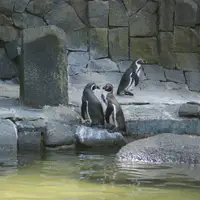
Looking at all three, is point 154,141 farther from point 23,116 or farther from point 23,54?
point 23,54

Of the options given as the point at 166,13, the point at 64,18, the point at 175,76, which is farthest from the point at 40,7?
the point at 175,76

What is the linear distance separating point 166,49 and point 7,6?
363cm

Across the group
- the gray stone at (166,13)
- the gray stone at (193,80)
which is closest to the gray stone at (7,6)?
the gray stone at (166,13)

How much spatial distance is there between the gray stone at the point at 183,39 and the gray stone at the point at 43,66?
5066mm

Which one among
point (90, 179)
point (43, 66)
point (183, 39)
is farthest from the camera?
point (183, 39)

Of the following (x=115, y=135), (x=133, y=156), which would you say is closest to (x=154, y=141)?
(x=133, y=156)

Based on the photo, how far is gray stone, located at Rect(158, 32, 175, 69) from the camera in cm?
1373

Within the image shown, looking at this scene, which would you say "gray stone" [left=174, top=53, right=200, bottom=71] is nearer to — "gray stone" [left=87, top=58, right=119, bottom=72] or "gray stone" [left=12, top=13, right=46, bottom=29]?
"gray stone" [left=87, top=58, right=119, bottom=72]

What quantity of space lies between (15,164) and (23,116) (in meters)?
1.59

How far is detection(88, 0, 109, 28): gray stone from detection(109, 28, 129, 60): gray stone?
279mm

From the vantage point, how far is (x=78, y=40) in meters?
13.6

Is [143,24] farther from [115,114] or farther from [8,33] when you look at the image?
[115,114]

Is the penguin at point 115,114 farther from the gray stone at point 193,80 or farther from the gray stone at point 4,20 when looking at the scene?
the gray stone at point 4,20

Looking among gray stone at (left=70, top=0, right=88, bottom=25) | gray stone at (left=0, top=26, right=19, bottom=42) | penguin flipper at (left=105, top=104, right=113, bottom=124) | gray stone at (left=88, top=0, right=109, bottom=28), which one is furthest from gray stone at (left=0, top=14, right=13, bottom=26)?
penguin flipper at (left=105, top=104, right=113, bottom=124)
